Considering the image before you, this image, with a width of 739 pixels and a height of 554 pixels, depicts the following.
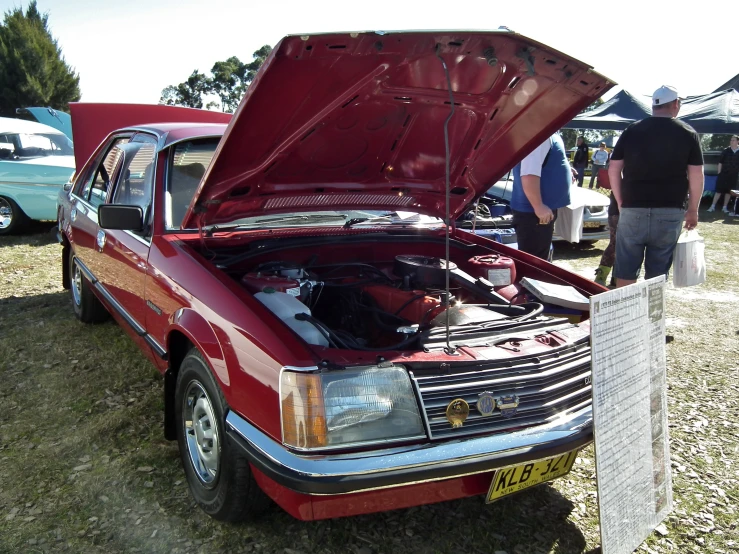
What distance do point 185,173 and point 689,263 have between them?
3537 millimetres

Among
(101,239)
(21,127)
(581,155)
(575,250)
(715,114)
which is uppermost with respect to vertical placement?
(715,114)

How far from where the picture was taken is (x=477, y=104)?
2574 mm

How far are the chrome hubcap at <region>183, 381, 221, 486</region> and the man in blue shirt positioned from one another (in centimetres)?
281

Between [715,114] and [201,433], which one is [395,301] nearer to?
[201,433]

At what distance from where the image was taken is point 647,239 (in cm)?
412

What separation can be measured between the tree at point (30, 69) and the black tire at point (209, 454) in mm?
34074

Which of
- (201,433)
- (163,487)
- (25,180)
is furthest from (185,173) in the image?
(25,180)

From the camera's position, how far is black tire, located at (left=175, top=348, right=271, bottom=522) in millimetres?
2053

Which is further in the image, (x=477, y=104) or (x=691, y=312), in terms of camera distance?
(x=691, y=312)

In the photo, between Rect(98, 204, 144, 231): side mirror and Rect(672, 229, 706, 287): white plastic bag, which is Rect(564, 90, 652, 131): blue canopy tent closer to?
Rect(672, 229, 706, 287): white plastic bag

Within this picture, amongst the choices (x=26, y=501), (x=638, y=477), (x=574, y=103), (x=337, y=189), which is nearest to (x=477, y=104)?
(x=574, y=103)

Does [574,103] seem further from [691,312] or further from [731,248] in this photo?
[731,248]

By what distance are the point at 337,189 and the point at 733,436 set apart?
101 inches

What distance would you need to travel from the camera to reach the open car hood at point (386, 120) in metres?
2.01
